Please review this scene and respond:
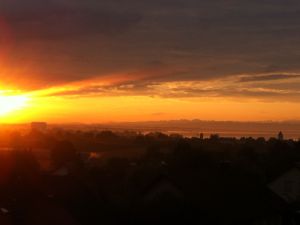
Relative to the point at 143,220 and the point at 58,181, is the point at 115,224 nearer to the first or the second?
the point at 143,220

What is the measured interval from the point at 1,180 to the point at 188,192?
36.0 ft

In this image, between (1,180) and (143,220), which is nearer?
(143,220)

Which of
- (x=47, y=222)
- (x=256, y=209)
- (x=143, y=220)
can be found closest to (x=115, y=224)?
(x=143, y=220)

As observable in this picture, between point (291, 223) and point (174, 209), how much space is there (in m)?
8.47

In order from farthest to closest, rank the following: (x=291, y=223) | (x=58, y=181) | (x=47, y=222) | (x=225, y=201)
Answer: (x=58, y=181)
(x=291, y=223)
(x=225, y=201)
(x=47, y=222)

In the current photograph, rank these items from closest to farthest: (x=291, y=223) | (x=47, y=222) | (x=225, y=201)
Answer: (x=47, y=222), (x=225, y=201), (x=291, y=223)

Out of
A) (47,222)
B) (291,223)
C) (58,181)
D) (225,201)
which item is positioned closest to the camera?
(47,222)

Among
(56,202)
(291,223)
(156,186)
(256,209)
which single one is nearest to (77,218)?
(56,202)

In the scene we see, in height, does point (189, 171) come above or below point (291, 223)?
above

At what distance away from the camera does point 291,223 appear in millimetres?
31609

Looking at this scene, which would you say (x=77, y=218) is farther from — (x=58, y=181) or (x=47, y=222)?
(x=58, y=181)

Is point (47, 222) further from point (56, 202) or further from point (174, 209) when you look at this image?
point (174, 209)

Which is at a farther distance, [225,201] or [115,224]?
[225,201]

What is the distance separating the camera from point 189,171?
3431 cm
